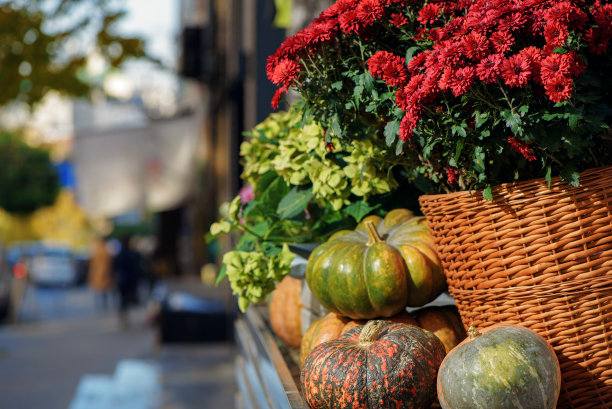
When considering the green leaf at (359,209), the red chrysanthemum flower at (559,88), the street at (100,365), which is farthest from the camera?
the street at (100,365)

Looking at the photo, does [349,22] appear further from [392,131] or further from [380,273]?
[380,273]

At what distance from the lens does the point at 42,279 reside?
104 ft

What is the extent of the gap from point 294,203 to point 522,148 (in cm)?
108

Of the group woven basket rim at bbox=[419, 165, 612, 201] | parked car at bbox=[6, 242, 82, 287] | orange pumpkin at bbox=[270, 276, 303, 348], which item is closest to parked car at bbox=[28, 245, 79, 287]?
parked car at bbox=[6, 242, 82, 287]

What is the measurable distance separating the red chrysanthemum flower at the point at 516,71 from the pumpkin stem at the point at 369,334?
2.17 ft

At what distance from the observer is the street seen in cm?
763

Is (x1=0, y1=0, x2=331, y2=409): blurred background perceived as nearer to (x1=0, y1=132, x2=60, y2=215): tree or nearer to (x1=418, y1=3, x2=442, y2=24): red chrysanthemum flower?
(x1=418, y1=3, x2=442, y2=24): red chrysanthemum flower

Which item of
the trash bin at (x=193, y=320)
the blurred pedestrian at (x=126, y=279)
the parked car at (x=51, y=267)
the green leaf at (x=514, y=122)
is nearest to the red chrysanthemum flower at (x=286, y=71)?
the green leaf at (x=514, y=122)

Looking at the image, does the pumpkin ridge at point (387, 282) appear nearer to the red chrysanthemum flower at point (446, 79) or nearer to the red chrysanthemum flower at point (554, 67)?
the red chrysanthemum flower at point (446, 79)

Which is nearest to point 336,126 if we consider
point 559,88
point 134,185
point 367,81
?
point 367,81

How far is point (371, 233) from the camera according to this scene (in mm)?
1857

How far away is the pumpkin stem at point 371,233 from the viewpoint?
1.84 meters

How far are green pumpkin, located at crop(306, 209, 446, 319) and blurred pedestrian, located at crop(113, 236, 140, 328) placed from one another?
1343 centimetres

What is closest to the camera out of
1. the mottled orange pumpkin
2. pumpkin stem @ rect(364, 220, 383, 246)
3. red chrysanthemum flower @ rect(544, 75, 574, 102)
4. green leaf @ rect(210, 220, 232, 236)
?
red chrysanthemum flower @ rect(544, 75, 574, 102)
